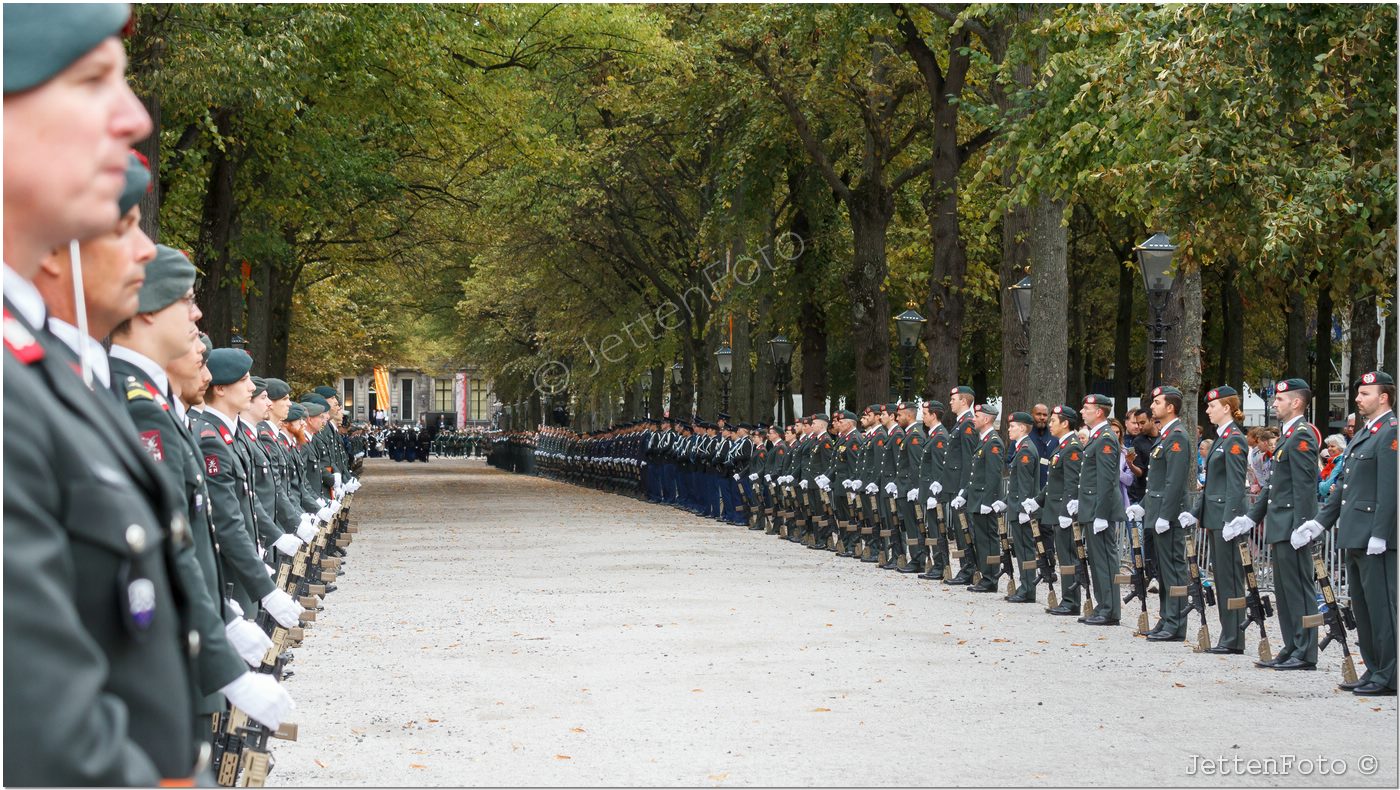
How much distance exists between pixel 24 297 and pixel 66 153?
350mm

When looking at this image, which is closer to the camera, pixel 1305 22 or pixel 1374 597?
pixel 1374 597

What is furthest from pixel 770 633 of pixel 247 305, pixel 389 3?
pixel 247 305

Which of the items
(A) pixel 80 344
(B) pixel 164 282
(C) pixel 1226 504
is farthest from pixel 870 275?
(A) pixel 80 344

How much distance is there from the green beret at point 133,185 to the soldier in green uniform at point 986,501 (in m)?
14.3

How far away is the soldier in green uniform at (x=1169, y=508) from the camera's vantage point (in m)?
13.0

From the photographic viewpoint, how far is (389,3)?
74.1 ft

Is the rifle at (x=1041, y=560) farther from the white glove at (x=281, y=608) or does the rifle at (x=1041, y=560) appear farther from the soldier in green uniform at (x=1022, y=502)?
the white glove at (x=281, y=608)

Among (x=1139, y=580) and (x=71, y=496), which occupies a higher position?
(x=71, y=496)

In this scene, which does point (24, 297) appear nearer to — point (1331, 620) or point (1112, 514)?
point (1331, 620)

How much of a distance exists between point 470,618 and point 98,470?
12.0m

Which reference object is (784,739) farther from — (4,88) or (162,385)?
(4,88)

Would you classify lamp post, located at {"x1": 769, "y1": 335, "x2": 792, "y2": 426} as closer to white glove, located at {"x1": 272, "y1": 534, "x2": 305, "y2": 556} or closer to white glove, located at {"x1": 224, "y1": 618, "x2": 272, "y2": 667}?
white glove, located at {"x1": 272, "y1": 534, "x2": 305, "y2": 556}

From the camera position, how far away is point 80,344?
9.07ft

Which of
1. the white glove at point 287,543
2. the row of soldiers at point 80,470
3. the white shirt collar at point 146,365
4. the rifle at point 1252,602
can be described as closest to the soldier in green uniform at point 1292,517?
the rifle at point 1252,602
